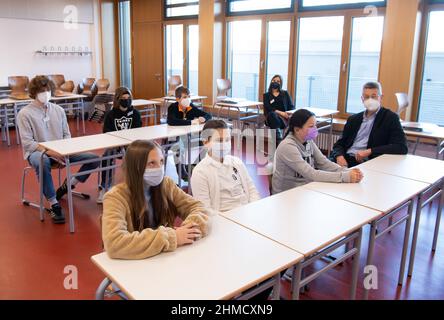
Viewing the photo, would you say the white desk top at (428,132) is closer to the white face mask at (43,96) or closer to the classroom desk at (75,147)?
the classroom desk at (75,147)

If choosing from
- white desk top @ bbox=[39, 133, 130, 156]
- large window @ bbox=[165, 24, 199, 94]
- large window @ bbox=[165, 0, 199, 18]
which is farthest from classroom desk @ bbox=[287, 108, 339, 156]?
large window @ bbox=[165, 0, 199, 18]

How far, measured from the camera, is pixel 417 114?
5844 mm

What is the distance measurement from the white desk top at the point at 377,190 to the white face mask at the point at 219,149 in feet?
1.92

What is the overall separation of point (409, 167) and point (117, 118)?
2.96 metres

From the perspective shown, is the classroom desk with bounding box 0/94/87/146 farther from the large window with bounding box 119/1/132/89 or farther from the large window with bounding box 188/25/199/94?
the large window with bounding box 188/25/199/94

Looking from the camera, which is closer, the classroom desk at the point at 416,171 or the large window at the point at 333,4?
the classroom desk at the point at 416,171

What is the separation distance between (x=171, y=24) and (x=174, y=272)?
8.43 m

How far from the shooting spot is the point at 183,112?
4762mm

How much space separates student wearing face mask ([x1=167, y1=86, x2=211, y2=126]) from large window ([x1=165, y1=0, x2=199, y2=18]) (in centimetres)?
448

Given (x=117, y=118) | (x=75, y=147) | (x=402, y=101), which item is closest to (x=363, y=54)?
(x=402, y=101)

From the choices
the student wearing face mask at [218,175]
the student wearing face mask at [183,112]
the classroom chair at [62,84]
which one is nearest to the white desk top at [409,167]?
the student wearing face mask at [218,175]

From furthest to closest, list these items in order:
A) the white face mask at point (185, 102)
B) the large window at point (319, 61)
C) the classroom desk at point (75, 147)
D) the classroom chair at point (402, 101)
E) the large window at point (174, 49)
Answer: the large window at point (174, 49) < the large window at point (319, 61) < the classroom chair at point (402, 101) < the white face mask at point (185, 102) < the classroom desk at point (75, 147)

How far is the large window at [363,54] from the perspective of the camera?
6.11 meters
